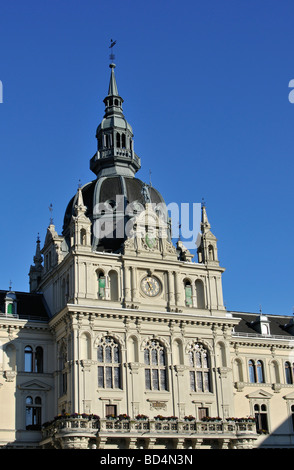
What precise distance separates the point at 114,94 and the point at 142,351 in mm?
32362

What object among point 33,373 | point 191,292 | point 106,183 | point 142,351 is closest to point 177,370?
point 142,351

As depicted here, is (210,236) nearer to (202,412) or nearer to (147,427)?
(202,412)

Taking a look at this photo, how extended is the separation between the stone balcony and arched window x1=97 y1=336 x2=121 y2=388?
4.10 m

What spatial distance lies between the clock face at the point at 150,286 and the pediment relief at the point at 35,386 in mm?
12388

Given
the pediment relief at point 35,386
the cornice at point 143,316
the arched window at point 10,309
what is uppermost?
the arched window at point 10,309

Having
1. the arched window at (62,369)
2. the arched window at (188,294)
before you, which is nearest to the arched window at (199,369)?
the arched window at (188,294)

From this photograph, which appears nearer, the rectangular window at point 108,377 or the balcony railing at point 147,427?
the balcony railing at point 147,427

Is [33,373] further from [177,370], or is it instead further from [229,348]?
[229,348]

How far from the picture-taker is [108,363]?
6356 cm

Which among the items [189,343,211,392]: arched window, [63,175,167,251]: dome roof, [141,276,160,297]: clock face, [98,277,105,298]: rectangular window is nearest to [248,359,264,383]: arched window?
[189,343,211,392]: arched window

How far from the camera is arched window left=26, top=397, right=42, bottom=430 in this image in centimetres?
6419

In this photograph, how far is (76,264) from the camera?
65250 mm

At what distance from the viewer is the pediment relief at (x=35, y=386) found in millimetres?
64562

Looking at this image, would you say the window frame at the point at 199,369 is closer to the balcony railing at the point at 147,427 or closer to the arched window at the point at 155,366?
the arched window at the point at 155,366
